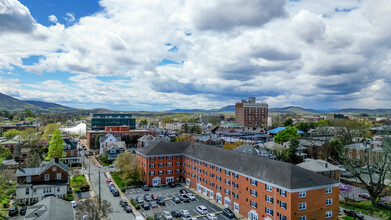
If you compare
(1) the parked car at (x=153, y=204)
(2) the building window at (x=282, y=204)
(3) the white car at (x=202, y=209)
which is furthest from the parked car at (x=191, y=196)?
(2) the building window at (x=282, y=204)

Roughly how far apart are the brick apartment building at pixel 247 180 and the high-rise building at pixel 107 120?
90433 mm

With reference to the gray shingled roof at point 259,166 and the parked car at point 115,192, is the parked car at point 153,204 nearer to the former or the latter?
the parked car at point 115,192

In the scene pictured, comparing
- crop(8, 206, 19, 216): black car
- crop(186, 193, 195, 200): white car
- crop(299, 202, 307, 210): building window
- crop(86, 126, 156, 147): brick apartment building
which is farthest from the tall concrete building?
crop(8, 206, 19, 216): black car

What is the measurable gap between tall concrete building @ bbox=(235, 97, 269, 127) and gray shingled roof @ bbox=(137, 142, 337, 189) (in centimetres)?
13078

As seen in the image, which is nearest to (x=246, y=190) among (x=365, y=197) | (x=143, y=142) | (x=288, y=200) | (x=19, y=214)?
(x=288, y=200)

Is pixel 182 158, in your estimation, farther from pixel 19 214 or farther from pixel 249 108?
pixel 249 108

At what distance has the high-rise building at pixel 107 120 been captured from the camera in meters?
137

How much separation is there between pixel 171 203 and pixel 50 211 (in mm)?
19172

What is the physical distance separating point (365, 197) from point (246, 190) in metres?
27.0

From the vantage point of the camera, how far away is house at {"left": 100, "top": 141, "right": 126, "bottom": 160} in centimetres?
8112

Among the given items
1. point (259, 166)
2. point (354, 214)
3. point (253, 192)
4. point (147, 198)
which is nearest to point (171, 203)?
point (147, 198)

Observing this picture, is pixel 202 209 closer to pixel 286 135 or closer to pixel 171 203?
pixel 171 203

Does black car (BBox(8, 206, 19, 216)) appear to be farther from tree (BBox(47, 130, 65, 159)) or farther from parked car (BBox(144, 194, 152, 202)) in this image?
tree (BBox(47, 130, 65, 159))

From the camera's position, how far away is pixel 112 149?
81750 millimetres
